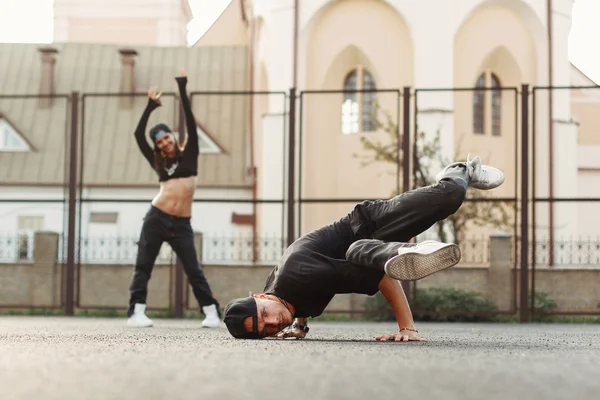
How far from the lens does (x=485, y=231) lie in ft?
68.0

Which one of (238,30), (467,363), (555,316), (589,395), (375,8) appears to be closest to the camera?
(589,395)

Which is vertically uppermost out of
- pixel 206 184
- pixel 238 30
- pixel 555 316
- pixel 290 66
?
pixel 238 30

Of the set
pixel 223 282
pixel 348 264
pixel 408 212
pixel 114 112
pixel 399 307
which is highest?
pixel 114 112

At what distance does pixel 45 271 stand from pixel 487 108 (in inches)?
515

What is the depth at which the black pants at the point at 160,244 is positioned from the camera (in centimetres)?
956

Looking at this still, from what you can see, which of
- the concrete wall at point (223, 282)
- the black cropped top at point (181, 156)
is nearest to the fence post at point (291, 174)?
the concrete wall at point (223, 282)

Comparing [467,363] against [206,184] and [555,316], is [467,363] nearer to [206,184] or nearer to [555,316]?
[555,316]

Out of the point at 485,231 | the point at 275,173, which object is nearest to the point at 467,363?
the point at 485,231

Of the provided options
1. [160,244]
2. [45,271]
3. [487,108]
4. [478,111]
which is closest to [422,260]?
[160,244]

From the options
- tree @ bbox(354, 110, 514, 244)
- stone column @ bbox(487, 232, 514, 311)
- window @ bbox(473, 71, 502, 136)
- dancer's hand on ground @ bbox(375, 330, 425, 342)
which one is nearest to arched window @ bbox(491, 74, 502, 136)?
window @ bbox(473, 71, 502, 136)

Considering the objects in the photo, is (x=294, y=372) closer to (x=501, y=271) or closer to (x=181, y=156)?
(x=181, y=156)

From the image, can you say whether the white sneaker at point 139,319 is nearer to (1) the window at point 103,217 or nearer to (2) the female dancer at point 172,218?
(2) the female dancer at point 172,218

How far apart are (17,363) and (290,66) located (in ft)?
68.4

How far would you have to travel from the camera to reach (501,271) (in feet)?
47.8
